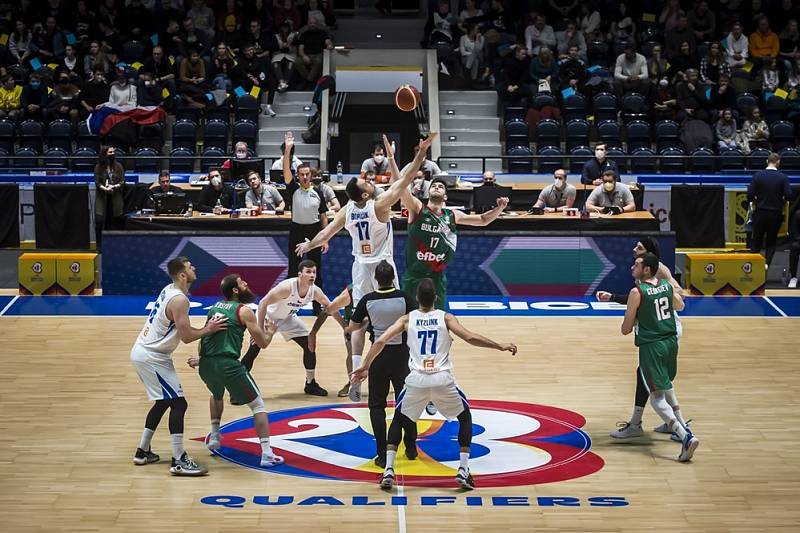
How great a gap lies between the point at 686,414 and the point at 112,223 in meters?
12.3

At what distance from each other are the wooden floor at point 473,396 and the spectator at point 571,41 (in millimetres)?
11723

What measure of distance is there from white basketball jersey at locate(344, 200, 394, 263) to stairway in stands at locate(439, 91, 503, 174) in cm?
1303

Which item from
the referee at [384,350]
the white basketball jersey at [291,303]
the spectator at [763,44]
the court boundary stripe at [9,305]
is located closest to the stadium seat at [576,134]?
the spectator at [763,44]

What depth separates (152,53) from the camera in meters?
27.1

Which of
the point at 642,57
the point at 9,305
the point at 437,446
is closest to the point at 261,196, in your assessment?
the point at 9,305

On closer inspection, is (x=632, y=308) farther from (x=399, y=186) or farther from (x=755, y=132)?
(x=755, y=132)

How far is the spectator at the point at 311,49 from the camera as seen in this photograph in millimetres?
27594

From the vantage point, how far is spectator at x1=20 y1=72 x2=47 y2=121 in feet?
85.9

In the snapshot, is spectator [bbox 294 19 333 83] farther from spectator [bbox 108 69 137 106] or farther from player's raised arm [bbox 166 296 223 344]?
player's raised arm [bbox 166 296 223 344]

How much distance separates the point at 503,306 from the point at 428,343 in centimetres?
812

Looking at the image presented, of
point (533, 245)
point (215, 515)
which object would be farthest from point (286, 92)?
point (215, 515)

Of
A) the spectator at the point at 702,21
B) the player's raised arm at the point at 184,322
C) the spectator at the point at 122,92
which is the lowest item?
the player's raised arm at the point at 184,322

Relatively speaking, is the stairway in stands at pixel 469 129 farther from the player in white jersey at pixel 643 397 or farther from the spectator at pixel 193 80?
the player in white jersey at pixel 643 397

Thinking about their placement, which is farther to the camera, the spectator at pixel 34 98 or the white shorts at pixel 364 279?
the spectator at pixel 34 98
